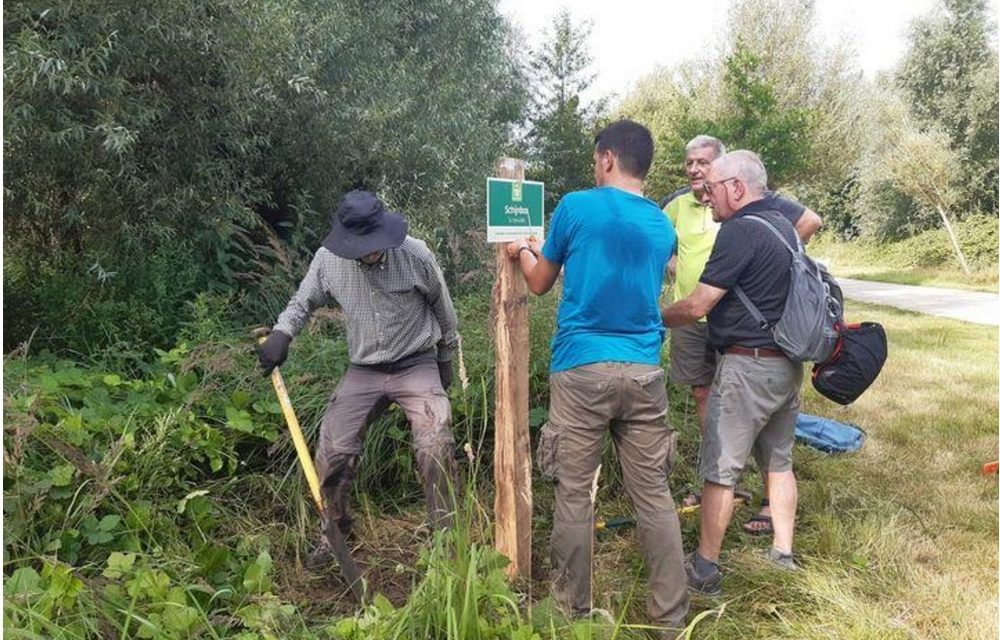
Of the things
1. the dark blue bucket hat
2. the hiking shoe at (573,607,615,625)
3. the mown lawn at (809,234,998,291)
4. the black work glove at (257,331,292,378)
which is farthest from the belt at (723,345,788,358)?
the mown lawn at (809,234,998,291)

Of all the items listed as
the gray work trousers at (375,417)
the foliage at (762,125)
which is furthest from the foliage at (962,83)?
the gray work trousers at (375,417)

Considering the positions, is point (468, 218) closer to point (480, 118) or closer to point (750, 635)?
point (480, 118)

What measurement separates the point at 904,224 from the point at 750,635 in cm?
2569

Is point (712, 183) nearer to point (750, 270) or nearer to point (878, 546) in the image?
point (750, 270)

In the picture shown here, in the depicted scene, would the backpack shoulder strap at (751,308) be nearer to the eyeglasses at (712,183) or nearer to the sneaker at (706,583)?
the eyeglasses at (712,183)

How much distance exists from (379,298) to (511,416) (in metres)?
0.90

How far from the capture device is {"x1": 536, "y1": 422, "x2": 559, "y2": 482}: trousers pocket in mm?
2992

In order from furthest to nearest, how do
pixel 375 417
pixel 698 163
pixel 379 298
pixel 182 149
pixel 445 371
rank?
pixel 182 149, pixel 698 163, pixel 445 371, pixel 375 417, pixel 379 298

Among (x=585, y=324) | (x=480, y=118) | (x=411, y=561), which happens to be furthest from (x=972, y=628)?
(x=480, y=118)

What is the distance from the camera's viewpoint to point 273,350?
3357 mm

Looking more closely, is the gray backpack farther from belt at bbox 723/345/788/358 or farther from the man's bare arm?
the man's bare arm

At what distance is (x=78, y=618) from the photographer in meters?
2.45

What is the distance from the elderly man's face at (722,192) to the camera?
3.34 m

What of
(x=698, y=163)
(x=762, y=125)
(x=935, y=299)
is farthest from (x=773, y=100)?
(x=698, y=163)
